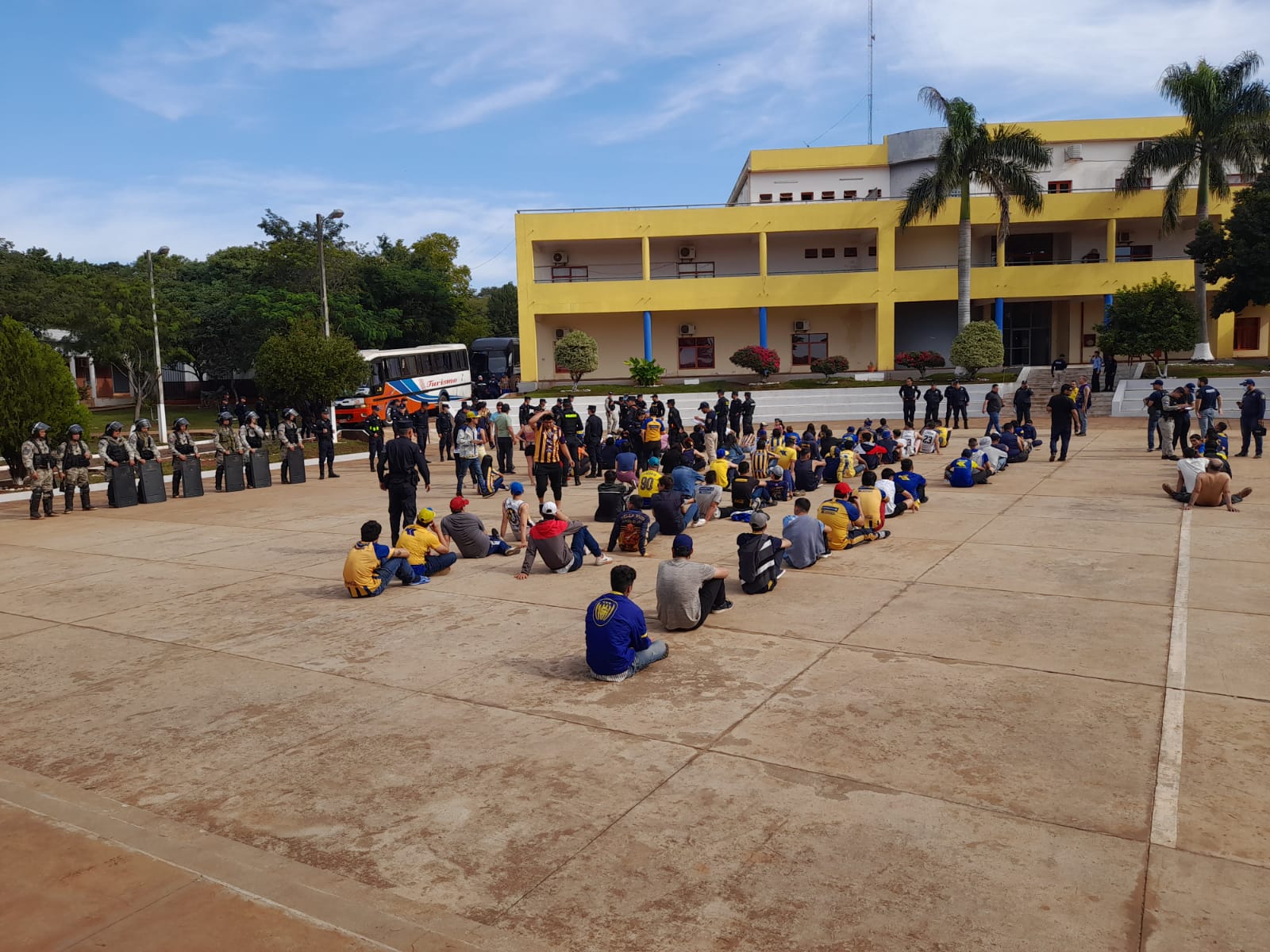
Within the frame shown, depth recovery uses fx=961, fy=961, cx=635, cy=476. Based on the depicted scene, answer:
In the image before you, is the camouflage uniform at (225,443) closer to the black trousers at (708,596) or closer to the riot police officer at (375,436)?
the riot police officer at (375,436)

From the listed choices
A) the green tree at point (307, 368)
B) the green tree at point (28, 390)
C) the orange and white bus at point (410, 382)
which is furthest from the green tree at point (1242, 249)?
the green tree at point (28, 390)

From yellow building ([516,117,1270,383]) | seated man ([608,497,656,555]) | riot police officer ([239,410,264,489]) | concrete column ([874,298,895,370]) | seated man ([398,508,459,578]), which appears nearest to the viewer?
seated man ([398,508,459,578])

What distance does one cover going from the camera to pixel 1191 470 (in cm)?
1462

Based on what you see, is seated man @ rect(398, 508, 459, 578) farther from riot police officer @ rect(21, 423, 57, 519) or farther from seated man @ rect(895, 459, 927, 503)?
riot police officer @ rect(21, 423, 57, 519)

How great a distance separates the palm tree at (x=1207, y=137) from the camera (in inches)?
1421

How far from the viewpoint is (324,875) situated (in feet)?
15.6

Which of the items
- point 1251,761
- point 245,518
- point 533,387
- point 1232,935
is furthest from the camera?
point 533,387

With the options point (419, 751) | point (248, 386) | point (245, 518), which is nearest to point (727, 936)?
point (419, 751)

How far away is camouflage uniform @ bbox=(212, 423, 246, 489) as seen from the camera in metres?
21.4

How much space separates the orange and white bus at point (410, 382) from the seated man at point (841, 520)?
Answer: 26.6m

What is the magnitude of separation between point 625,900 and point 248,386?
57.0 m

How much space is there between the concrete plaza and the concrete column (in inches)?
1274

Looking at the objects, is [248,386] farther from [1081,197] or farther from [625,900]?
[625,900]

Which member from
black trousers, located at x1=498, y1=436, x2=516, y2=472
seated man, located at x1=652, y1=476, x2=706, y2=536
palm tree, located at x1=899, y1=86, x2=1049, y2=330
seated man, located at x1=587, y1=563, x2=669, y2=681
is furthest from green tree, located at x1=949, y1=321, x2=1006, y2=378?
seated man, located at x1=587, y1=563, x2=669, y2=681
